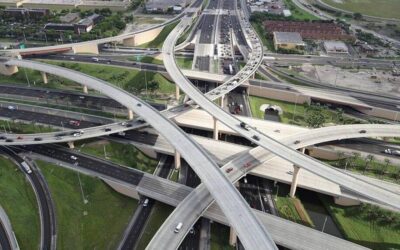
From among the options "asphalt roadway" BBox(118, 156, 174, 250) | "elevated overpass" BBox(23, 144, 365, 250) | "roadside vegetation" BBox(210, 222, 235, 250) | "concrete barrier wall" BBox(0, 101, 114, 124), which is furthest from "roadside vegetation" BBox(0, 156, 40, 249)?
"roadside vegetation" BBox(210, 222, 235, 250)

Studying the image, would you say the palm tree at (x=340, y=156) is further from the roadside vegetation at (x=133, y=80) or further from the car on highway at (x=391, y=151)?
the roadside vegetation at (x=133, y=80)

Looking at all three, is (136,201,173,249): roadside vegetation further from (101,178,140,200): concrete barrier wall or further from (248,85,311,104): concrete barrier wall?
(248,85,311,104): concrete barrier wall

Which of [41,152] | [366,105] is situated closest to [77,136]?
[41,152]

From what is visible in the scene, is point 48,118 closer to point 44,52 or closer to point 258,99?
point 44,52

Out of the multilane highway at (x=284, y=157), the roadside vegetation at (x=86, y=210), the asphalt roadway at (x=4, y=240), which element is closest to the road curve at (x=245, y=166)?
the multilane highway at (x=284, y=157)

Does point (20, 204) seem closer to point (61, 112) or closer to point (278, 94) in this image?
point (61, 112)

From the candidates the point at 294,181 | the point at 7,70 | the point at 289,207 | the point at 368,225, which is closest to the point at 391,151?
the point at 368,225
